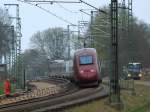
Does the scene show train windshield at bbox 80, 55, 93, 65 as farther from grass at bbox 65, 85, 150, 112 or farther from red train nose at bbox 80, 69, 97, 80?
grass at bbox 65, 85, 150, 112

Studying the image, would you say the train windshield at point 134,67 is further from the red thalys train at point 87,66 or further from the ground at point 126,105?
the ground at point 126,105

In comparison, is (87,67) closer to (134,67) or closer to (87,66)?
(87,66)

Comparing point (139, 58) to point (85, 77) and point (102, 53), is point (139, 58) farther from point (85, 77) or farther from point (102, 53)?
point (85, 77)

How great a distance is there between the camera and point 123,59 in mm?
90875

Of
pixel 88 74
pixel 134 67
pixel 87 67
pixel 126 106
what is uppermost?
pixel 87 67

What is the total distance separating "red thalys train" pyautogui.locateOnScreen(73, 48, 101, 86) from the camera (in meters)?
45.1

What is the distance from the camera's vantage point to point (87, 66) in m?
45.3

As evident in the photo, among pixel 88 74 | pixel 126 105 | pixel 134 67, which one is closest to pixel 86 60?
pixel 88 74

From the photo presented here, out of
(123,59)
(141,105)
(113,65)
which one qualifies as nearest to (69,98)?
(113,65)

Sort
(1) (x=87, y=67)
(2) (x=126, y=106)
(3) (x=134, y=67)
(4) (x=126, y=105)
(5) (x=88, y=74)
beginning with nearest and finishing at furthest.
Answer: (2) (x=126, y=106)
(4) (x=126, y=105)
(5) (x=88, y=74)
(1) (x=87, y=67)
(3) (x=134, y=67)

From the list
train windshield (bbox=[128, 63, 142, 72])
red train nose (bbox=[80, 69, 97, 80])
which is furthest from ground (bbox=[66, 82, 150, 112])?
train windshield (bbox=[128, 63, 142, 72])

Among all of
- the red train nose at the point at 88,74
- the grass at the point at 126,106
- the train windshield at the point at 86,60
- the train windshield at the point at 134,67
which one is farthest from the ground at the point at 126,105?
the train windshield at the point at 134,67

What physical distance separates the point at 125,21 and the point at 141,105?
30.3 m

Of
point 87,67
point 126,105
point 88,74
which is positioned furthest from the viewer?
point 87,67
